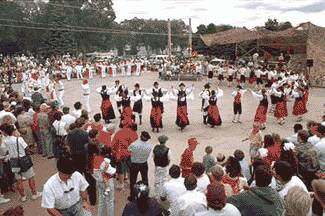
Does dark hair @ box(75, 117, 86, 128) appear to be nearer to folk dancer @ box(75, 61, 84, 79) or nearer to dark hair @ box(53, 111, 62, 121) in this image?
dark hair @ box(53, 111, 62, 121)

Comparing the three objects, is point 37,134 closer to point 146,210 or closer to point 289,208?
point 146,210

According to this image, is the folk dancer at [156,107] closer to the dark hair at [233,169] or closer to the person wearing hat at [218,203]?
the dark hair at [233,169]

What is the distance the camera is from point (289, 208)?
3844 mm

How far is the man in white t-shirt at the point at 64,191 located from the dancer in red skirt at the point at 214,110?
29.8 ft

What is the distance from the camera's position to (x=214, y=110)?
13805 mm

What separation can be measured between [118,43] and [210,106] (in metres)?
66.4

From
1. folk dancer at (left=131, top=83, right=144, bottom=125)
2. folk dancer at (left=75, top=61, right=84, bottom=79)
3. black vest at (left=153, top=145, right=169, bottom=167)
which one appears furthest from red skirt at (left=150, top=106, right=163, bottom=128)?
folk dancer at (left=75, top=61, right=84, bottom=79)

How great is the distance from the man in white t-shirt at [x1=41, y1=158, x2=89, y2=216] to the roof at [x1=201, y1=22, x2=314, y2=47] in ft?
73.3

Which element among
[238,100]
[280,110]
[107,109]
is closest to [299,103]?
[280,110]

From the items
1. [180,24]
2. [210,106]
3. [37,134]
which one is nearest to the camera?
[37,134]

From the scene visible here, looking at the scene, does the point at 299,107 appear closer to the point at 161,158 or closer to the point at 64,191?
the point at 161,158

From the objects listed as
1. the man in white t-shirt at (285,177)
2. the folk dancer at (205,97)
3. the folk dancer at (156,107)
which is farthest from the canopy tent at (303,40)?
the man in white t-shirt at (285,177)

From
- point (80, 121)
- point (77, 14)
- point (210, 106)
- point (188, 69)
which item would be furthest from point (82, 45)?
point (80, 121)

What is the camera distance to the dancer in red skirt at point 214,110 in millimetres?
13555
